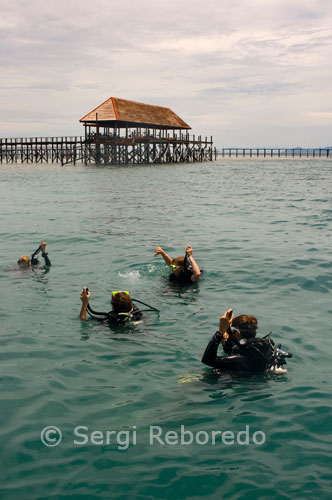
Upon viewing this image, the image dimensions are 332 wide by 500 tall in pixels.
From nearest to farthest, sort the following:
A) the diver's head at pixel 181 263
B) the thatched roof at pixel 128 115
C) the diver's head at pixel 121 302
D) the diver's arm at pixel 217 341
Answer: the diver's arm at pixel 217 341 < the diver's head at pixel 121 302 < the diver's head at pixel 181 263 < the thatched roof at pixel 128 115

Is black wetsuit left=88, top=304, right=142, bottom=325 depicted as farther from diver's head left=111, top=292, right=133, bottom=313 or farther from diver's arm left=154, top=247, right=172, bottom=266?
diver's arm left=154, top=247, right=172, bottom=266

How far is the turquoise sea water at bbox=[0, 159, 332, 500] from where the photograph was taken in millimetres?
4066

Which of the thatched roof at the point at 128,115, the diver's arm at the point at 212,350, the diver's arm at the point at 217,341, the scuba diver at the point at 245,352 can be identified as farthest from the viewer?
the thatched roof at the point at 128,115

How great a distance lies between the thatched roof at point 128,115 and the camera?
5981 centimetres

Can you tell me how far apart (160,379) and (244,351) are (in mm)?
1132

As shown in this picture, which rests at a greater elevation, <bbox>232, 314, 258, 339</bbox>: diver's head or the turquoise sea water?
<bbox>232, 314, 258, 339</bbox>: diver's head

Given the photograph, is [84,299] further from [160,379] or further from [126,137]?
[126,137]

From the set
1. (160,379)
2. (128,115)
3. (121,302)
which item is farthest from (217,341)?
(128,115)

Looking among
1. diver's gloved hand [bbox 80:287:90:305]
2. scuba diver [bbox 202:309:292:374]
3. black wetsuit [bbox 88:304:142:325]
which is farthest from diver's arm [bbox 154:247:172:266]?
scuba diver [bbox 202:309:292:374]

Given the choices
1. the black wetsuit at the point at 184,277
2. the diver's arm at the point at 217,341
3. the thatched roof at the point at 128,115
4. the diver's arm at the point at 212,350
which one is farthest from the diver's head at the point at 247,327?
the thatched roof at the point at 128,115

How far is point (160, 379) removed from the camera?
19.1ft

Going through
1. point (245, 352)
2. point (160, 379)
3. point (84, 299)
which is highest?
point (84, 299)

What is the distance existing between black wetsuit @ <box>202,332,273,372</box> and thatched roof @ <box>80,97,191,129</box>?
56253mm

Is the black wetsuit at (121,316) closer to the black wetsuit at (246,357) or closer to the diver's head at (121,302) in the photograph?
the diver's head at (121,302)
